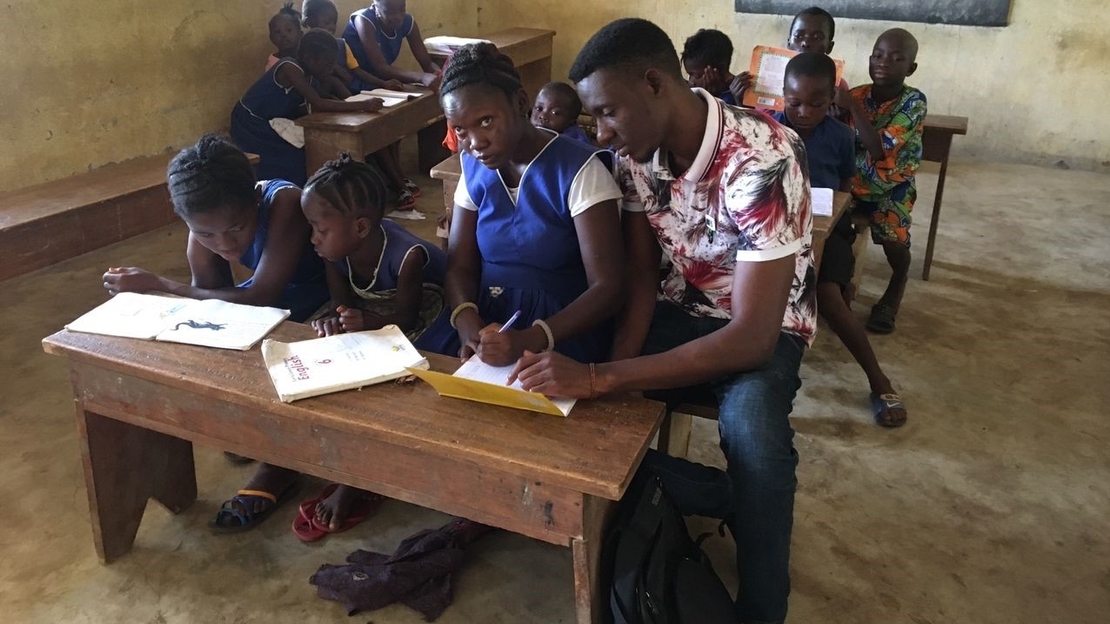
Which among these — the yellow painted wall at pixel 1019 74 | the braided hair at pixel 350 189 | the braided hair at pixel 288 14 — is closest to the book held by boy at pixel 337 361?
the braided hair at pixel 350 189

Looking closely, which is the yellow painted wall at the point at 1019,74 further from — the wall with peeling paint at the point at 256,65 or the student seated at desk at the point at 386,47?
the student seated at desk at the point at 386,47

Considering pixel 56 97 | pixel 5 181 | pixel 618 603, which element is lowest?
pixel 618 603

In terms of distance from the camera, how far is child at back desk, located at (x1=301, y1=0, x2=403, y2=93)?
4711 mm

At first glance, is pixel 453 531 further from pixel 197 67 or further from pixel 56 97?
pixel 197 67

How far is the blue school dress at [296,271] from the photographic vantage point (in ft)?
7.29

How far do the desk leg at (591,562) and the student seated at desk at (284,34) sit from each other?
3.70 metres

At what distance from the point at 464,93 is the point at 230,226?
2.31 ft

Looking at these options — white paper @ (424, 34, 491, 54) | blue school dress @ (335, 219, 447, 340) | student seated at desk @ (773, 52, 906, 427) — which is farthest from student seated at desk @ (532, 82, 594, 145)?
white paper @ (424, 34, 491, 54)

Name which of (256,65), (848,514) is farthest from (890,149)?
(256,65)

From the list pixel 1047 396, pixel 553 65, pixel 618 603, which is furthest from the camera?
pixel 553 65

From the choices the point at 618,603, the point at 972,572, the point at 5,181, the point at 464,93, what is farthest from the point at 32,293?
the point at 972,572

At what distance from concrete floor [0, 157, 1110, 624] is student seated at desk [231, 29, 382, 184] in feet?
4.08

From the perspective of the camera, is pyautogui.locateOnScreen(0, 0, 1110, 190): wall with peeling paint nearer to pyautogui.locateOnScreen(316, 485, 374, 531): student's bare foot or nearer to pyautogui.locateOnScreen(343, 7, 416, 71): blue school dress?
pyautogui.locateOnScreen(343, 7, 416, 71): blue school dress

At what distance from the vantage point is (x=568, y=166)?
1.92 m
